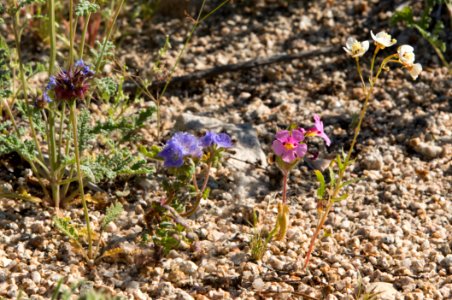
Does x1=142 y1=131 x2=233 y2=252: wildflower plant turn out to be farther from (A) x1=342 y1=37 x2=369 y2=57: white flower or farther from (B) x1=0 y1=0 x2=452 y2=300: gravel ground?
(A) x1=342 y1=37 x2=369 y2=57: white flower

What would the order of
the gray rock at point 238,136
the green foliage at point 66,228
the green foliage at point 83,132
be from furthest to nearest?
the gray rock at point 238,136
the green foliage at point 83,132
the green foliage at point 66,228

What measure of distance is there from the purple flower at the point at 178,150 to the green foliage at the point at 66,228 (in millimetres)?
443

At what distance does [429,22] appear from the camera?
4488 millimetres

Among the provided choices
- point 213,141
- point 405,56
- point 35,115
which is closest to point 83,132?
point 35,115

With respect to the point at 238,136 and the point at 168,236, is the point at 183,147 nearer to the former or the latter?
the point at 168,236

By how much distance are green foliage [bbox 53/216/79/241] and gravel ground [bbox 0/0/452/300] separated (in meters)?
0.12

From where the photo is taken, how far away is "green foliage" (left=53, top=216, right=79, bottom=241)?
9.39ft

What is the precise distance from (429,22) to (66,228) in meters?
2.67

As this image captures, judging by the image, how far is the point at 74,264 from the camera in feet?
9.64

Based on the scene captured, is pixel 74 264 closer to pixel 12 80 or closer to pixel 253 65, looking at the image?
pixel 12 80

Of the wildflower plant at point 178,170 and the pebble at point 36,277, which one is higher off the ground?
the wildflower plant at point 178,170

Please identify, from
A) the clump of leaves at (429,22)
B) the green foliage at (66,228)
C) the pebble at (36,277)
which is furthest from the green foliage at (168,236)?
the clump of leaves at (429,22)

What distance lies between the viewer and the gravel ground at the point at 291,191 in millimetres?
2943

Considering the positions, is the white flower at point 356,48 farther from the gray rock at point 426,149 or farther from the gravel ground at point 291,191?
the gray rock at point 426,149
